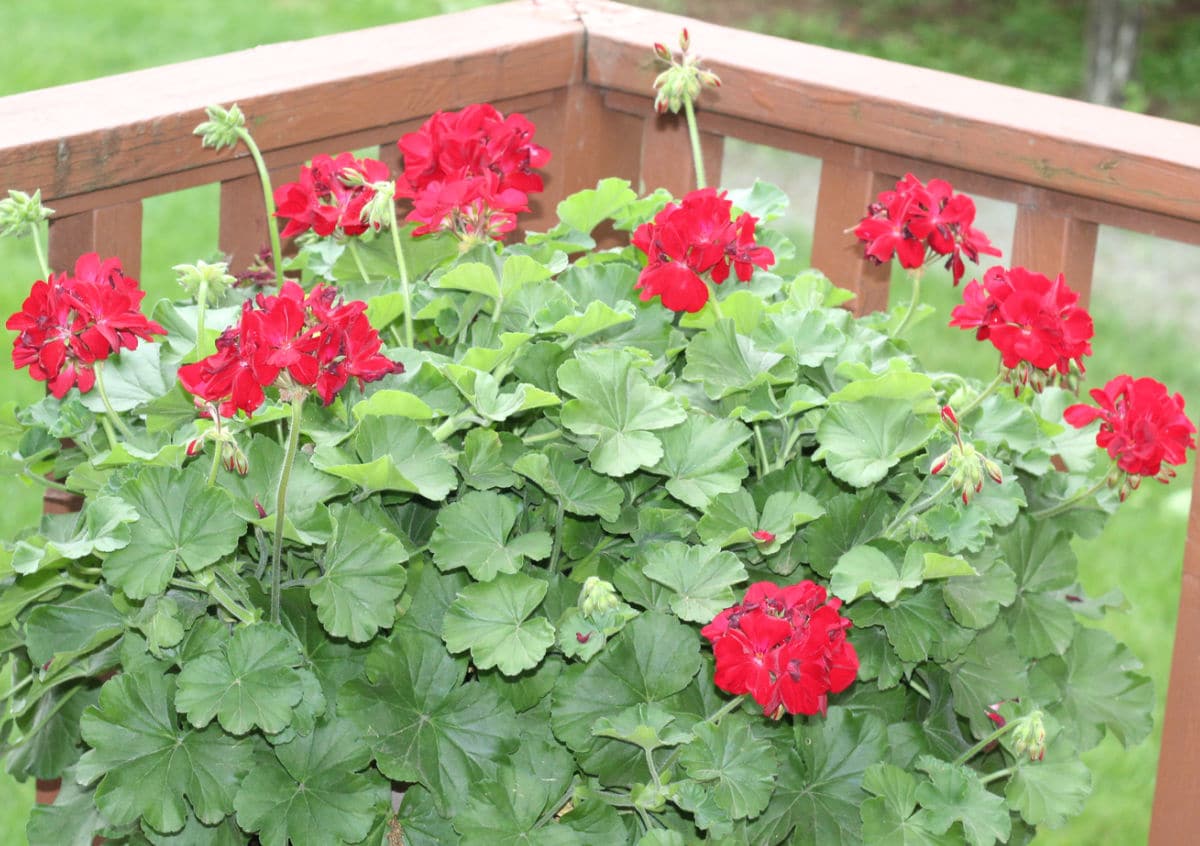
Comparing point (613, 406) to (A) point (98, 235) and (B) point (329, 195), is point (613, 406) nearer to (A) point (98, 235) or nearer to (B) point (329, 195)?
(B) point (329, 195)

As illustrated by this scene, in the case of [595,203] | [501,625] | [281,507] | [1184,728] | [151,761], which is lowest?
[1184,728]

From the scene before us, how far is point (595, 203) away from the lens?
1588mm

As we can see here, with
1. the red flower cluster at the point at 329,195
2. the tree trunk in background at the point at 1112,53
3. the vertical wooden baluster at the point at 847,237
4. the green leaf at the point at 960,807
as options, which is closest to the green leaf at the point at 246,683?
the red flower cluster at the point at 329,195

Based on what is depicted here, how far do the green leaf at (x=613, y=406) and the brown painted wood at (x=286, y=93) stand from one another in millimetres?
468

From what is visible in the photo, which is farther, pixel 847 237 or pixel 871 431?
pixel 847 237

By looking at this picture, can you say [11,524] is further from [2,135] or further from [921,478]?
[921,478]

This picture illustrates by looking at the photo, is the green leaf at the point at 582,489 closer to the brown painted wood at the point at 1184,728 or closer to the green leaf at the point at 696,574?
the green leaf at the point at 696,574

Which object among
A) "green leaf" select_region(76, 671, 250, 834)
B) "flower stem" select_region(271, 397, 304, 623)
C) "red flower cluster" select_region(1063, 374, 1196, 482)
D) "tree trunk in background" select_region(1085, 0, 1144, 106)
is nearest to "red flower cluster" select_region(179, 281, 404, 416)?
"flower stem" select_region(271, 397, 304, 623)

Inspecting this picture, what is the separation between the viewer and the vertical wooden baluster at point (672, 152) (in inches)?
73.2

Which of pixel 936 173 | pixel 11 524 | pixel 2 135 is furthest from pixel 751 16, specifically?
pixel 2 135

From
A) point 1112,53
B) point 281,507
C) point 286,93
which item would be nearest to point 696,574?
point 281,507

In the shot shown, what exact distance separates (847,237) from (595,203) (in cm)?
30

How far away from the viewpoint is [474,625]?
1281 mm

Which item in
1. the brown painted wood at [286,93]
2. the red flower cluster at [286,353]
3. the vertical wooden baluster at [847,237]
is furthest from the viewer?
the vertical wooden baluster at [847,237]
